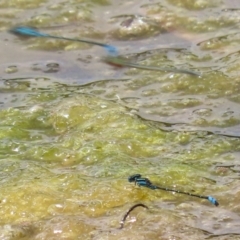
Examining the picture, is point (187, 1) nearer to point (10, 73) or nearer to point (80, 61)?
point (80, 61)

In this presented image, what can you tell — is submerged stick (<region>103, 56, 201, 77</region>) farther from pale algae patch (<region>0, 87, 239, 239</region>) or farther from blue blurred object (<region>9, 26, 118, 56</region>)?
pale algae patch (<region>0, 87, 239, 239</region>)

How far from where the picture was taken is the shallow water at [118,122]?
5.54 feet

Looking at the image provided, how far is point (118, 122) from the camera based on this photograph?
2.20m

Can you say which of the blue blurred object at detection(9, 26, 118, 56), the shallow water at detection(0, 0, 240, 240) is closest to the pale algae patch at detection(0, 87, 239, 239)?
the shallow water at detection(0, 0, 240, 240)

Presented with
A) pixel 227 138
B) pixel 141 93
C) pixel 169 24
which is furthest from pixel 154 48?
pixel 227 138

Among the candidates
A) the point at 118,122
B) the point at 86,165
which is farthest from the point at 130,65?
the point at 86,165

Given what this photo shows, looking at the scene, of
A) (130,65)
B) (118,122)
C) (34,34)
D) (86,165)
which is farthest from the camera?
(34,34)

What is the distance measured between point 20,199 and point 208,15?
1.56m

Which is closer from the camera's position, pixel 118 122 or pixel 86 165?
pixel 86 165

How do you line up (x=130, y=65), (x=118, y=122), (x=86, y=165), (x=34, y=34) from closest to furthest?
1. (x=86, y=165)
2. (x=118, y=122)
3. (x=130, y=65)
4. (x=34, y=34)

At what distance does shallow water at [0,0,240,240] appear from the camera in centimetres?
169

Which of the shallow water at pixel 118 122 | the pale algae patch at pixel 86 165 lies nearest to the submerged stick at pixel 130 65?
the shallow water at pixel 118 122

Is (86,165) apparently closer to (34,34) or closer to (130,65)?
(130,65)

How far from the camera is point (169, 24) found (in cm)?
292
